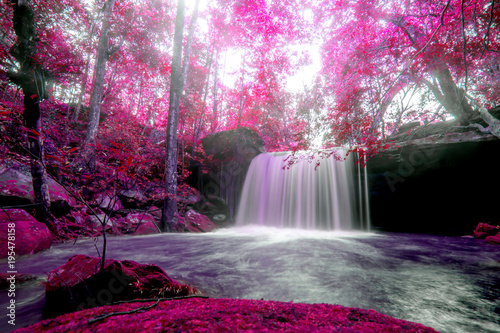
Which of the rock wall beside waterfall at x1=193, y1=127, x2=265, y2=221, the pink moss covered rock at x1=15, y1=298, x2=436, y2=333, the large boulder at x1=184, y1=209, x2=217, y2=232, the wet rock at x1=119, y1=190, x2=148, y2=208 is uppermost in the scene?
the rock wall beside waterfall at x1=193, y1=127, x2=265, y2=221

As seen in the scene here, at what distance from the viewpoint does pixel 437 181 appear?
29.3 feet

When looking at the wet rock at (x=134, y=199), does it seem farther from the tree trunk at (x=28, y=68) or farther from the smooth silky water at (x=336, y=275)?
the tree trunk at (x=28, y=68)

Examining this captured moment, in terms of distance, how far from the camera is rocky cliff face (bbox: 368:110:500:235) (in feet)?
25.1

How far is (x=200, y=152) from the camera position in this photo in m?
13.0

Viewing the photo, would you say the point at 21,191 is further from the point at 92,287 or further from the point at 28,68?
the point at 92,287

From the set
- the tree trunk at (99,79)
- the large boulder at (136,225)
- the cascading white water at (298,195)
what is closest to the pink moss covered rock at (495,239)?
the cascading white water at (298,195)

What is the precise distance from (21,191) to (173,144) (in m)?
4.28

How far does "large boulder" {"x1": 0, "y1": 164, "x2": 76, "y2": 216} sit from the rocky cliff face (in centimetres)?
1110

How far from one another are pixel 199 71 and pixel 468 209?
17.6 metres

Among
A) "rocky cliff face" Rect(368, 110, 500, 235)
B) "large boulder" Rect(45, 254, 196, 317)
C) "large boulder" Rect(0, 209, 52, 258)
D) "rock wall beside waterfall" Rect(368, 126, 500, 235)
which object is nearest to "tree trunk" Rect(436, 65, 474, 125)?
"rocky cliff face" Rect(368, 110, 500, 235)

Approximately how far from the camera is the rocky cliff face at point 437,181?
7.64 meters

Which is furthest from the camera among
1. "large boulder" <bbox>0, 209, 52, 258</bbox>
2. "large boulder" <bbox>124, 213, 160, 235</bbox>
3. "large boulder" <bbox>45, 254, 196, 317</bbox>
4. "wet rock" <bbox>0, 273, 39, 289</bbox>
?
"large boulder" <bbox>124, 213, 160, 235</bbox>

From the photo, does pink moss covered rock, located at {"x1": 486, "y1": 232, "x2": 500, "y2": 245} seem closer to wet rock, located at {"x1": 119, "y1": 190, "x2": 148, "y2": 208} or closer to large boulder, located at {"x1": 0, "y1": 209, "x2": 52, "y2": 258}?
large boulder, located at {"x1": 0, "y1": 209, "x2": 52, "y2": 258}

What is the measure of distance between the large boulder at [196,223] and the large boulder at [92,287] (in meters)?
6.86
